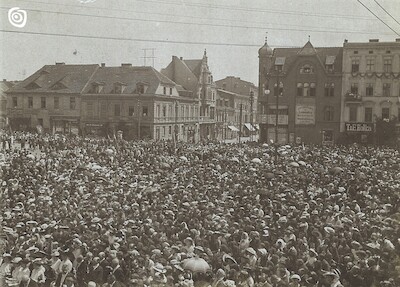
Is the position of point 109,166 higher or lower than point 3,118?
lower

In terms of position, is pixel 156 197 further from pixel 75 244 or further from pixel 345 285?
pixel 345 285

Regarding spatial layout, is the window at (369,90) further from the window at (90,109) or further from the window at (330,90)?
the window at (90,109)

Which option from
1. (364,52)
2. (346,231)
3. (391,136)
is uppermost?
(364,52)

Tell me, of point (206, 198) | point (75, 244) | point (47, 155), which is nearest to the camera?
point (75, 244)

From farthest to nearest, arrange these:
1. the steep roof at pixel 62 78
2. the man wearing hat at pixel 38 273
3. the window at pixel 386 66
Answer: the window at pixel 386 66
the steep roof at pixel 62 78
the man wearing hat at pixel 38 273

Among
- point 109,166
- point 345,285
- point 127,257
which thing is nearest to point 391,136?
point 109,166

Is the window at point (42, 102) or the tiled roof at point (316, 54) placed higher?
the tiled roof at point (316, 54)

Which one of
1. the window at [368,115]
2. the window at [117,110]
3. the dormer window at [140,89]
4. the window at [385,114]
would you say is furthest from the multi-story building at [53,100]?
the window at [368,115]
